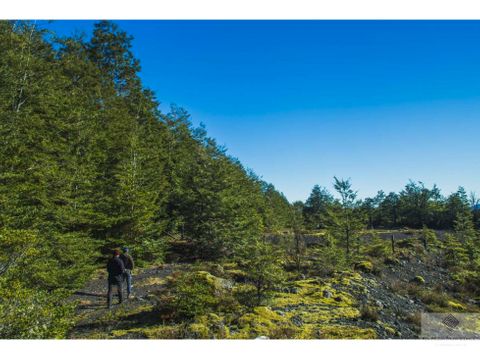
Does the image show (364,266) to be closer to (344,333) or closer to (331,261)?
(331,261)

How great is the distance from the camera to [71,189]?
650 inches

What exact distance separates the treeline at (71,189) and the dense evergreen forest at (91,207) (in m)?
0.07

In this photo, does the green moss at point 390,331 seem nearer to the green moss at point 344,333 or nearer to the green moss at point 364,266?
the green moss at point 344,333

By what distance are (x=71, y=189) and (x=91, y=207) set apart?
1512mm

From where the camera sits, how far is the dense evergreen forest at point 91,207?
9.92 metres

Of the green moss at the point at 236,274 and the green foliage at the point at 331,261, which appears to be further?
the green foliage at the point at 331,261

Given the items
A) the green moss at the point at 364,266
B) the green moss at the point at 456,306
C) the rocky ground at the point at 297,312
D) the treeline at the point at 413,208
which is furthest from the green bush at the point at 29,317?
the treeline at the point at 413,208

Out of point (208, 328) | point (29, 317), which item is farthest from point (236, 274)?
point (29, 317)

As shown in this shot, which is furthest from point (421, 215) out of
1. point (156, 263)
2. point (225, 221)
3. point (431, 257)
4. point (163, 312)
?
point (163, 312)

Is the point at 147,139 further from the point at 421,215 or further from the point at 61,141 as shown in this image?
the point at 421,215

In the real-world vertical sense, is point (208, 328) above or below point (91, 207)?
below

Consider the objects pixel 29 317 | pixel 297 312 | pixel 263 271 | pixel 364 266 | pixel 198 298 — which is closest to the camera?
pixel 29 317
